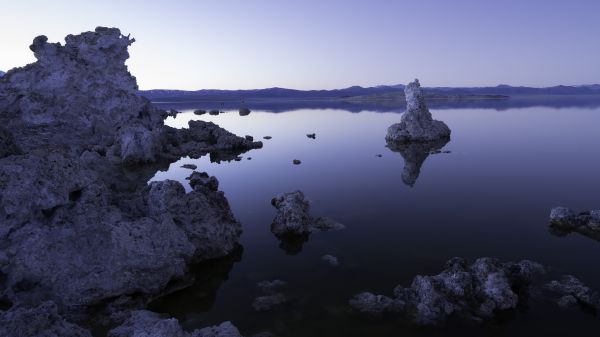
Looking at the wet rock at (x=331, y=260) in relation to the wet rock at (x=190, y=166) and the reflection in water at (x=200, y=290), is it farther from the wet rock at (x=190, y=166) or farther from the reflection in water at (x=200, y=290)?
the wet rock at (x=190, y=166)

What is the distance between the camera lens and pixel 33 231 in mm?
15914

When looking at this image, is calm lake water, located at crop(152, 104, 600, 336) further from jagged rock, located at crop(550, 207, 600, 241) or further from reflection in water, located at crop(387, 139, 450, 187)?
jagged rock, located at crop(550, 207, 600, 241)

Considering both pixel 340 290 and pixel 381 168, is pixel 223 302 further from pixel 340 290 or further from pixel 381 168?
pixel 381 168

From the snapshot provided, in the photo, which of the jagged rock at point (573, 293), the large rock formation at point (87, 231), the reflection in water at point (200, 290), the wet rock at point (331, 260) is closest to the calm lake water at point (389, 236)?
the reflection in water at point (200, 290)

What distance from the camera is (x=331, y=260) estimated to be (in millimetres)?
21141

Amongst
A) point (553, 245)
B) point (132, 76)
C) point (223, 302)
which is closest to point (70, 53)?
point (132, 76)

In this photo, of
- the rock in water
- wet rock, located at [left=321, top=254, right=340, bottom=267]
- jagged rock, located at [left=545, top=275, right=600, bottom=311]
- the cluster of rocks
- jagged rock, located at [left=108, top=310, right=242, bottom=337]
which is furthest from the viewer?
the rock in water

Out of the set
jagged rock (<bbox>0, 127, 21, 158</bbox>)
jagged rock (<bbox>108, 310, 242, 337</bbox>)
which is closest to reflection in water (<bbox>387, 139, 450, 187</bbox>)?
jagged rock (<bbox>108, 310, 242, 337</bbox>)

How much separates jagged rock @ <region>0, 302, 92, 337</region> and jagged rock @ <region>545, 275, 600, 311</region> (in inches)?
725

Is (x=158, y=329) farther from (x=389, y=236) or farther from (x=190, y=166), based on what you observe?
(x=190, y=166)

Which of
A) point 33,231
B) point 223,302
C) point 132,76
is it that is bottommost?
point 223,302

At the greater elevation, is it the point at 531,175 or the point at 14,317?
the point at 14,317

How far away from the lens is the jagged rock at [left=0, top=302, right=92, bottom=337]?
10289mm

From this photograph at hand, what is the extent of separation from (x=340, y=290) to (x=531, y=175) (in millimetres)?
32146
